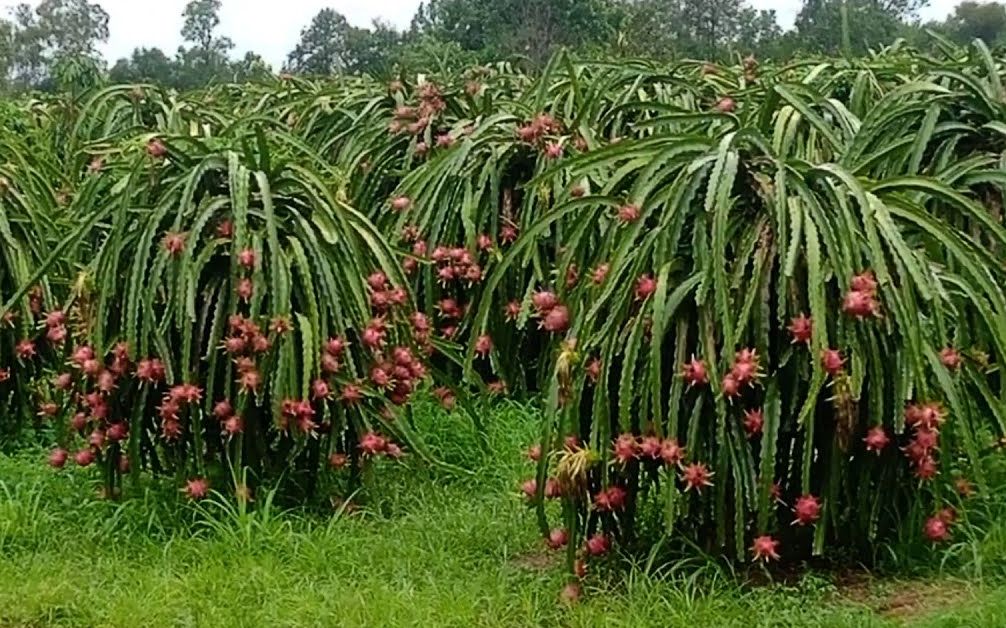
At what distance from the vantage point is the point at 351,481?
461cm

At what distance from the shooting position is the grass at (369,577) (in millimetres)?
3457

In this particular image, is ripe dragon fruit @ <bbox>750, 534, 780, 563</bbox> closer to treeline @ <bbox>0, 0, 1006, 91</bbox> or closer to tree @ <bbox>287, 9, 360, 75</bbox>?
treeline @ <bbox>0, 0, 1006, 91</bbox>

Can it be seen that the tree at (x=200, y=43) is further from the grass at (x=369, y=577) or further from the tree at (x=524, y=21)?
the grass at (x=369, y=577)

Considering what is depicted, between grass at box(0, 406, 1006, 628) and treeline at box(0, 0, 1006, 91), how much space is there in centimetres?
1500

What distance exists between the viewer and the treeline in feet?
73.3

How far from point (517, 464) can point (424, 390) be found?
0.87m

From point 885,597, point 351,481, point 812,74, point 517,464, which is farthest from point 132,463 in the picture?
point 812,74

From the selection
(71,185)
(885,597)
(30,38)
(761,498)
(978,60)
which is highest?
(30,38)

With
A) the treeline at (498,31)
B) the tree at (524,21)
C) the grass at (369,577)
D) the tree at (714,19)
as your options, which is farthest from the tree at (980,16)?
the grass at (369,577)

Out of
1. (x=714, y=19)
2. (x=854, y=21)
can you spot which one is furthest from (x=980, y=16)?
(x=854, y=21)

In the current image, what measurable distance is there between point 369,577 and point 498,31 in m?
26.2

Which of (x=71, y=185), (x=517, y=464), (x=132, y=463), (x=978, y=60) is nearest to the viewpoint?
(x=132, y=463)

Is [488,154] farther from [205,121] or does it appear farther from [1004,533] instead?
[1004,533]

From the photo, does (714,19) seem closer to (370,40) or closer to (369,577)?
(370,40)
